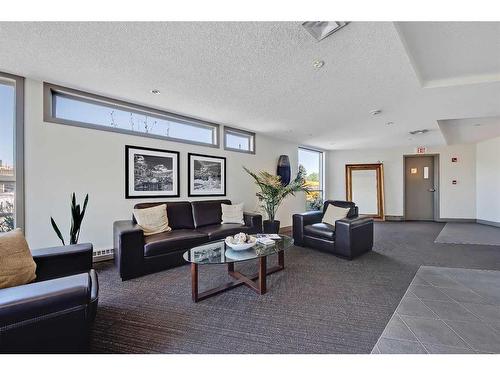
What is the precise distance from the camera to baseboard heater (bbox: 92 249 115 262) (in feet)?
9.94

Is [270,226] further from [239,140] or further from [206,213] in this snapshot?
[239,140]

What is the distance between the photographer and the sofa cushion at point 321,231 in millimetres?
3389

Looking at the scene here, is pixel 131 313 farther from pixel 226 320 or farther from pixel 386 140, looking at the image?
pixel 386 140

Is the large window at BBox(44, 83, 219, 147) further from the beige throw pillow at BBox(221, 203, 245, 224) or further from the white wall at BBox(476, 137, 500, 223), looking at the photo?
the white wall at BBox(476, 137, 500, 223)

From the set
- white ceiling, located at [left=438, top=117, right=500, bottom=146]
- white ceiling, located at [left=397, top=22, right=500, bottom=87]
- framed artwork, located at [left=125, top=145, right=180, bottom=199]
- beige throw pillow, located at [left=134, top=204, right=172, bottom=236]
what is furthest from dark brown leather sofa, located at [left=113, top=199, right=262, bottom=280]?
white ceiling, located at [left=438, top=117, right=500, bottom=146]

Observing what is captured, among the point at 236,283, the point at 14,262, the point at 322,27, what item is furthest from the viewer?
the point at 236,283

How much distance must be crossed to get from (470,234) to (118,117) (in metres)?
7.49

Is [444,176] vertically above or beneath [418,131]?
beneath

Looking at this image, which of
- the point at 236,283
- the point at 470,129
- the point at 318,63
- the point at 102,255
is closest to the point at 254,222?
the point at 236,283

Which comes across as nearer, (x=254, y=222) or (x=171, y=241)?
(x=171, y=241)

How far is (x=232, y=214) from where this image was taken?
12.8 ft

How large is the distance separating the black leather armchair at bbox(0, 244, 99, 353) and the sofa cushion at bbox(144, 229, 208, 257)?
4.52 ft
